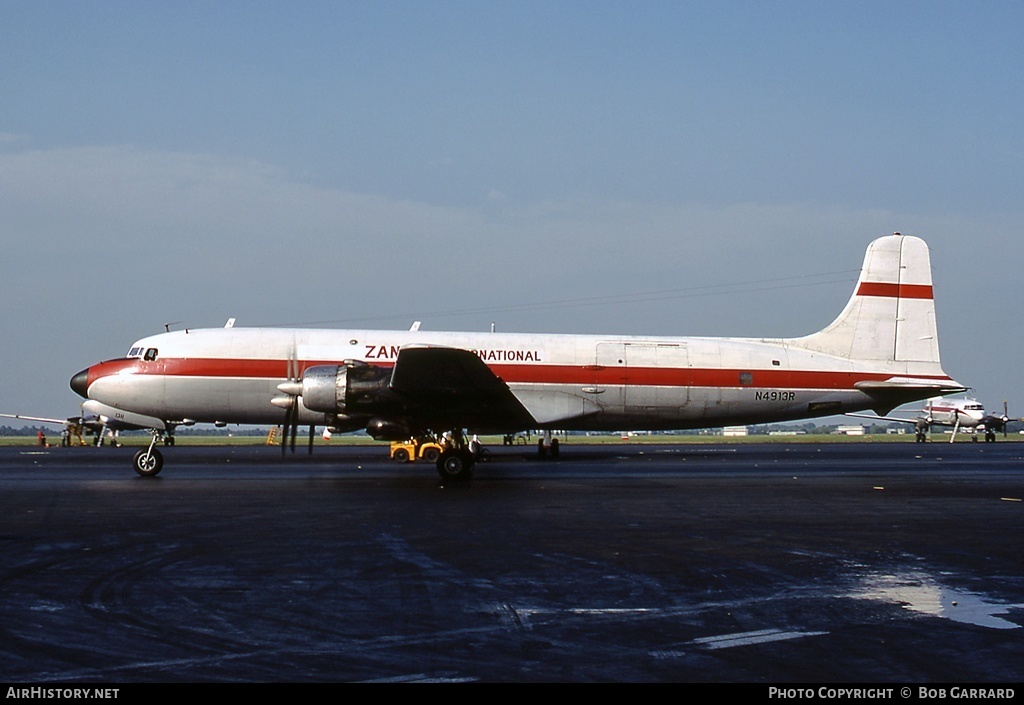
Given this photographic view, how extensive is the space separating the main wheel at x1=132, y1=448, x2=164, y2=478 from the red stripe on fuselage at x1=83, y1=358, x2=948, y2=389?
9.57 ft

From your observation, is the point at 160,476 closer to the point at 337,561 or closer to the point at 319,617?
the point at 337,561

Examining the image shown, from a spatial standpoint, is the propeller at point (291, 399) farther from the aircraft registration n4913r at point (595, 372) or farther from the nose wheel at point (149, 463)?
the nose wheel at point (149, 463)

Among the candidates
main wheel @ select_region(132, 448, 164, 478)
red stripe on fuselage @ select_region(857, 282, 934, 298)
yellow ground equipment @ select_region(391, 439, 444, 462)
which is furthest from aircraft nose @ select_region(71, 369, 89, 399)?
red stripe on fuselage @ select_region(857, 282, 934, 298)

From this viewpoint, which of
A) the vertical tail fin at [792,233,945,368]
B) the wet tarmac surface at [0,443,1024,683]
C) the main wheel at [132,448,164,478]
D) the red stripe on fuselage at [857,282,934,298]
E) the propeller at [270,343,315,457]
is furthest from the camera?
the red stripe on fuselage at [857,282,934,298]

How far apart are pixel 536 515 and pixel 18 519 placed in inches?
337

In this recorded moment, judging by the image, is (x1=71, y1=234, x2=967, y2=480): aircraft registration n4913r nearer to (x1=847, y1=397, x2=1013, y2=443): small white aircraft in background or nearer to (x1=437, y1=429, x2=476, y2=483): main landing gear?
(x1=437, y1=429, x2=476, y2=483): main landing gear

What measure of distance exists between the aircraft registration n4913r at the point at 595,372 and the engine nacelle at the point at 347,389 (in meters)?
1.35

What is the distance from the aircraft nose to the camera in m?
28.4

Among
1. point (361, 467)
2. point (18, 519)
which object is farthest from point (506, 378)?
point (18, 519)

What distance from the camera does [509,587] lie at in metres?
9.56

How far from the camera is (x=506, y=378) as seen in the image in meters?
29.3

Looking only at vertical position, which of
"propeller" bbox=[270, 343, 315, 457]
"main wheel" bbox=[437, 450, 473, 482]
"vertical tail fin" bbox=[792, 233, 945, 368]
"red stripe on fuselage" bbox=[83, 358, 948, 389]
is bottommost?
"main wheel" bbox=[437, 450, 473, 482]

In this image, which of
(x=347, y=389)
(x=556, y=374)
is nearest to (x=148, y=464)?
(x=347, y=389)

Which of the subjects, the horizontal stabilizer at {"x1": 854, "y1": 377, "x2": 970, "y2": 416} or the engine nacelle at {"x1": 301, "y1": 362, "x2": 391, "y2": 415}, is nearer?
the engine nacelle at {"x1": 301, "y1": 362, "x2": 391, "y2": 415}
